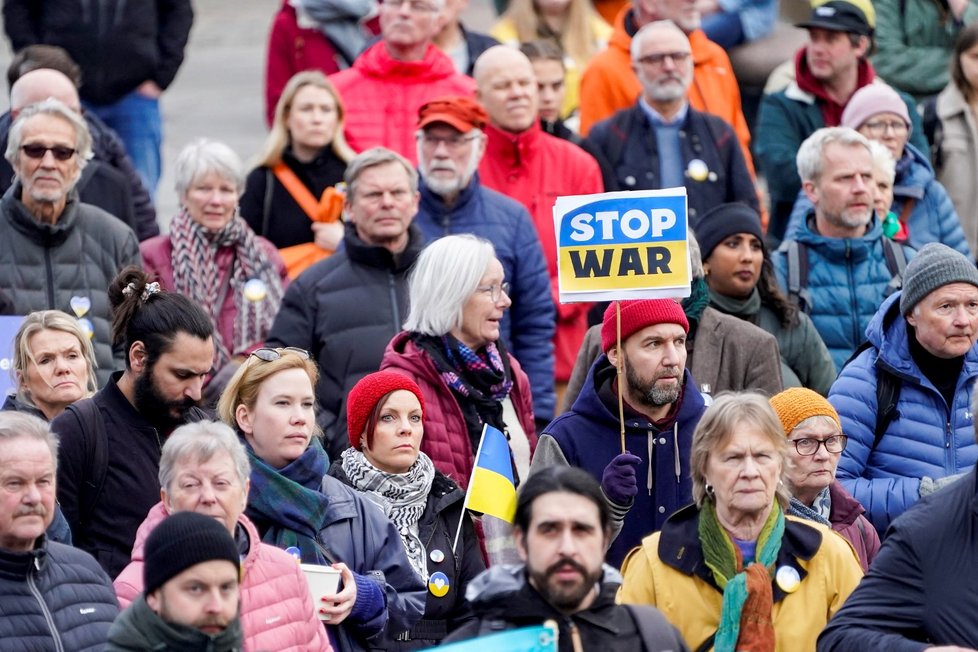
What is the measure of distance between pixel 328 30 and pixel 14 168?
3.61 m

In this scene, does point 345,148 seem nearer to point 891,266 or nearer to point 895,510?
point 891,266

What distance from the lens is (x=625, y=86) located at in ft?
41.8

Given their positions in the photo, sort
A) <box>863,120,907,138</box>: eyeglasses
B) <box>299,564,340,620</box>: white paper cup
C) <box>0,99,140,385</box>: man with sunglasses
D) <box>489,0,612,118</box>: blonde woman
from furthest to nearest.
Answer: <box>489,0,612,118</box>: blonde woman → <box>863,120,907,138</box>: eyeglasses → <box>0,99,140,385</box>: man with sunglasses → <box>299,564,340,620</box>: white paper cup

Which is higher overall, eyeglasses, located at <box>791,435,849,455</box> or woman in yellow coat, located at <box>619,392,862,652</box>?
eyeglasses, located at <box>791,435,849,455</box>

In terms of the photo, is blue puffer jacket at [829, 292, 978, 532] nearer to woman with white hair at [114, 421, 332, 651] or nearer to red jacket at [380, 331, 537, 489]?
red jacket at [380, 331, 537, 489]

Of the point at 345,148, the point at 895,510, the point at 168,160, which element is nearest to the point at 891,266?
the point at 895,510

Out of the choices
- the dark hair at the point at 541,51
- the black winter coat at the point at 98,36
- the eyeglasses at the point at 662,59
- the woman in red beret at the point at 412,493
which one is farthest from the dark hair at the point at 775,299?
the black winter coat at the point at 98,36

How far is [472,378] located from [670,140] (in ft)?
10.8

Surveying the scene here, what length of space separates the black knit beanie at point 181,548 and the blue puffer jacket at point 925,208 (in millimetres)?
A: 5512

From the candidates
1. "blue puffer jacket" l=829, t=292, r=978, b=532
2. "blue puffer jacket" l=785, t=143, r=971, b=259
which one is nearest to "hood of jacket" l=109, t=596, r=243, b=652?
"blue puffer jacket" l=829, t=292, r=978, b=532

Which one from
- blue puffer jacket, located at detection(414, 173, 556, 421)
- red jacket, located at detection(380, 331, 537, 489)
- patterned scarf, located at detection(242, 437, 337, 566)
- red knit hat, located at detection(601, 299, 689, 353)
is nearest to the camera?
patterned scarf, located at detection(242, 437, 337, 566)

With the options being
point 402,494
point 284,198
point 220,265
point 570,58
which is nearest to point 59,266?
point 220,265

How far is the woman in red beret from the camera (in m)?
8.31

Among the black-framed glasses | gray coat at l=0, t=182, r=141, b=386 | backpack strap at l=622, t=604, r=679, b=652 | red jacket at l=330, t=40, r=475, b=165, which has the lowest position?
backpack strap at l=622, t=604, r=679, b=652
